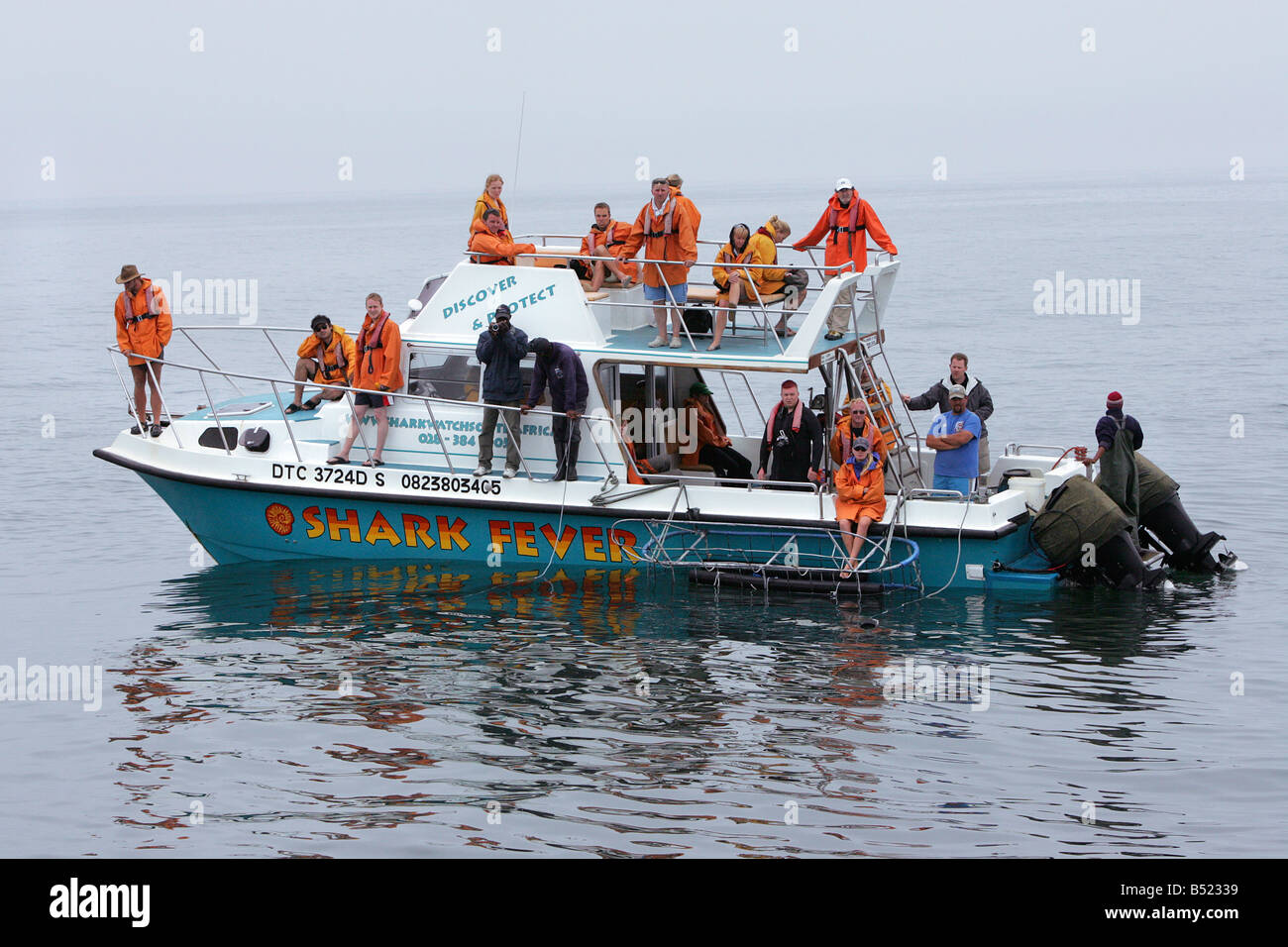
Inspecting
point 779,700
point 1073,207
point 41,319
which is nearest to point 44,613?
point 779,700

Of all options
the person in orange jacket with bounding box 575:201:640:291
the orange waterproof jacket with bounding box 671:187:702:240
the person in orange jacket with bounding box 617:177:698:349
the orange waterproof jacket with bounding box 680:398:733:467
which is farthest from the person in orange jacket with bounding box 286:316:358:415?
the orange waterproof jacket with bounding box 671:187:702:240

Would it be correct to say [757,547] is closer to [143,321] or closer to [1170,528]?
[1170,528]

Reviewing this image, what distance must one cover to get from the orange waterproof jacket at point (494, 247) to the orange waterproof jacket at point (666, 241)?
1.09 meters

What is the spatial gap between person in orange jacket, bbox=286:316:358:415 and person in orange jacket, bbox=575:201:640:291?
267 cm

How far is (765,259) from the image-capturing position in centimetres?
1483

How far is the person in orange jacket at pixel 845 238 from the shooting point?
14664 mm

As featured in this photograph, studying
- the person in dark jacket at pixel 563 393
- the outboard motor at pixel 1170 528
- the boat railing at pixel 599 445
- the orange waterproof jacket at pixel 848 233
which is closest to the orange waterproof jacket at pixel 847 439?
the boat railing at pixel 599 445

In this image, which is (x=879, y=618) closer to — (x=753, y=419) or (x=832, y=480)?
(x=832, y=480)

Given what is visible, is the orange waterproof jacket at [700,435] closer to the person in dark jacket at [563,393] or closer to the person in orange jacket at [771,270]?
the person in orange jacket at [771,270]

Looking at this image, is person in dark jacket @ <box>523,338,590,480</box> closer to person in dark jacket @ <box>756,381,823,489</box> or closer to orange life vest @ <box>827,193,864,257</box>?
person in dark jacket @ <box>756,381,823,489</box>

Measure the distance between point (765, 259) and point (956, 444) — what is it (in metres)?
2.66

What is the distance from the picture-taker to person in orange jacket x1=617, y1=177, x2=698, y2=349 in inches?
575

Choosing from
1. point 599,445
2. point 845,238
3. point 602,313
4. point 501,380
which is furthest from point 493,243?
point 845,238

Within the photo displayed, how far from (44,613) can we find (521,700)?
602 centimetres
